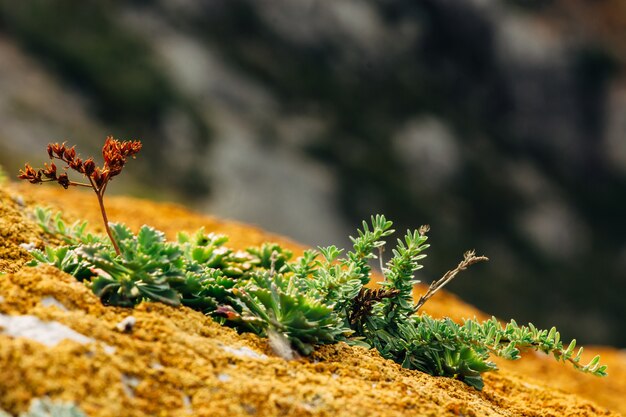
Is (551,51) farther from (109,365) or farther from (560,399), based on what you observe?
(109,365)

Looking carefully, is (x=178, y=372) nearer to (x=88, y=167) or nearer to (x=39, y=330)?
(x=39, y=330)

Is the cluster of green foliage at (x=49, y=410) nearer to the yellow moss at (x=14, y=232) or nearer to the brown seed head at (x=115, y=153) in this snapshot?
the brown seed head at (x=115, y=153)

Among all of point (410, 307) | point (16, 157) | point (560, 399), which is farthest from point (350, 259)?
point (16, 157)

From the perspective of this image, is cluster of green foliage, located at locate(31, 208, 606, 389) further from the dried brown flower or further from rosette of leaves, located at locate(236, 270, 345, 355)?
the dried brown flower

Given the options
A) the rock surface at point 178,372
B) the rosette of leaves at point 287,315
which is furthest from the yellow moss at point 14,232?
the rosette of leaves at point 287,315

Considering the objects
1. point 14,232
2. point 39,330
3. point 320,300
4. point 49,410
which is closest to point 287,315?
point 320,300

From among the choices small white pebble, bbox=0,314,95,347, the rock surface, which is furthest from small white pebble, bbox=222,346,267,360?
small white pebble, bbox=0,314,95,347

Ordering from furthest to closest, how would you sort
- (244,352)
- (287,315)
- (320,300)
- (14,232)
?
(14,232), (320,300), (287,315), (244,352)
